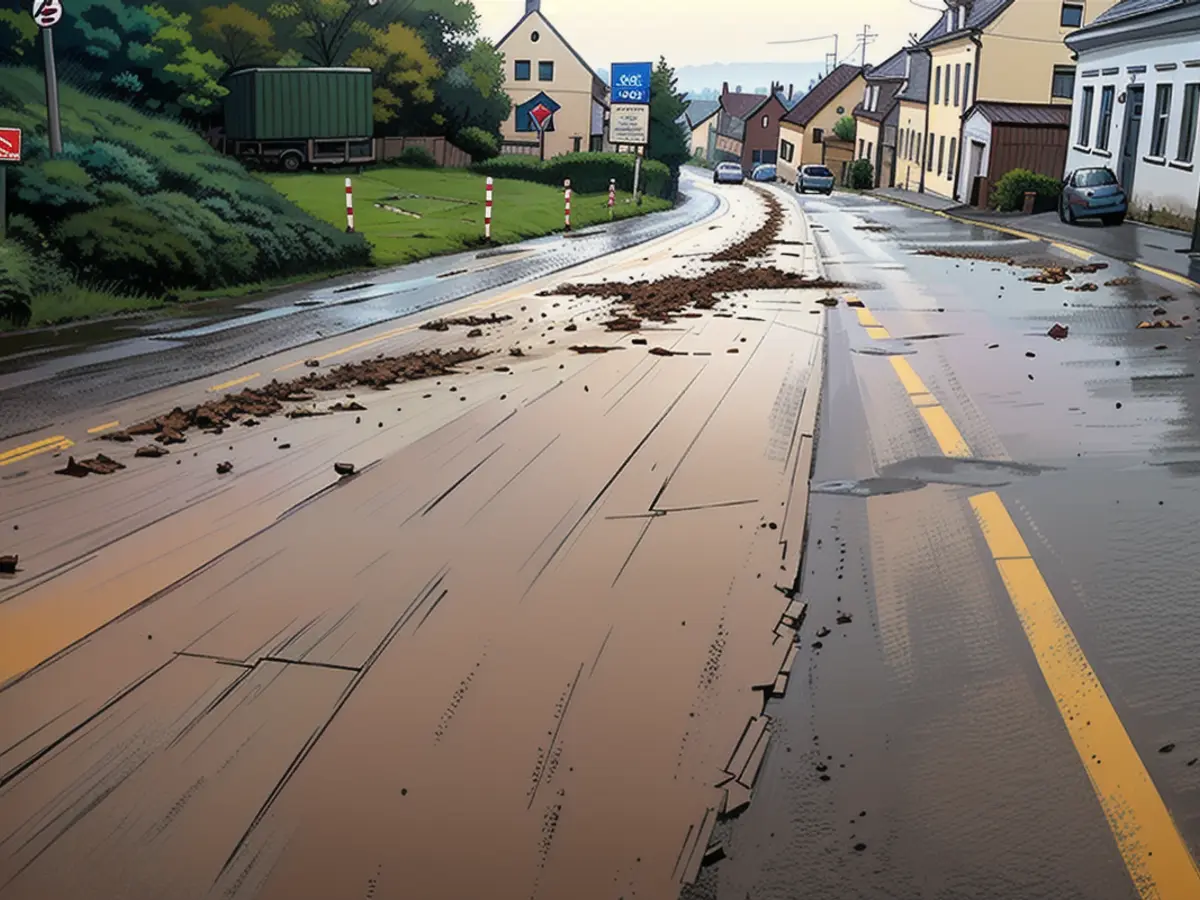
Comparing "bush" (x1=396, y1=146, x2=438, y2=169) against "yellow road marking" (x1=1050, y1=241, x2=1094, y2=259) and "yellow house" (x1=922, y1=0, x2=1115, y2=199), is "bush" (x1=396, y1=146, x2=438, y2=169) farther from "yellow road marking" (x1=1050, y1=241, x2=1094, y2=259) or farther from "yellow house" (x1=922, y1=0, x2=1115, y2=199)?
"yellow road marking" (x1=1050, y1=241, x2=1094, y2=259)

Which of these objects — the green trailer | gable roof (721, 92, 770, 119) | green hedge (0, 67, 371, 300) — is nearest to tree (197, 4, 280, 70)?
the green trailer

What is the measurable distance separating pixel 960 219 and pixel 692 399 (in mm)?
33536

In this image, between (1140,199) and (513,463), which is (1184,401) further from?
(1140,199)

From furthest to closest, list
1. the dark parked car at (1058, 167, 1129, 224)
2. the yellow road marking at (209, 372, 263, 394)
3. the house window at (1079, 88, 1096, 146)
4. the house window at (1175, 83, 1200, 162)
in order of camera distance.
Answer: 1. the house window at (1079, 88, 1096, 146)
2. the dark parked car at (1058, 167, 1129, 224)
3. the house window at (1175, 83, 1200, 162)
4. the yellow road marking at (209, 372, 263, 394)

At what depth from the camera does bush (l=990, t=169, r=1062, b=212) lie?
141 ft

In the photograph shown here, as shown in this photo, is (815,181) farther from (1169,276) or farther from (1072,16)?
(1169,276)

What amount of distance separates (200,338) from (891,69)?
7869 cm

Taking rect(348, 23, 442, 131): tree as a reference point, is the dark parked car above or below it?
below

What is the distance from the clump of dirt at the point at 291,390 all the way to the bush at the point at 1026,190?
35.5 metres

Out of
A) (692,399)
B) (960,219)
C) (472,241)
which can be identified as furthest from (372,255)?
(960,219)

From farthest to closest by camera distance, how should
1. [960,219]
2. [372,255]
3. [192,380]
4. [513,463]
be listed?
[960,219]
[372,255]
[192,380]
[513,463]

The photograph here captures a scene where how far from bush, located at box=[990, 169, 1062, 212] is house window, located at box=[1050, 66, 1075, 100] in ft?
51.5

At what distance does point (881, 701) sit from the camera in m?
4.20

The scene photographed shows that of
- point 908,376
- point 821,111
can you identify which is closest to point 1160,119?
point 908,376
